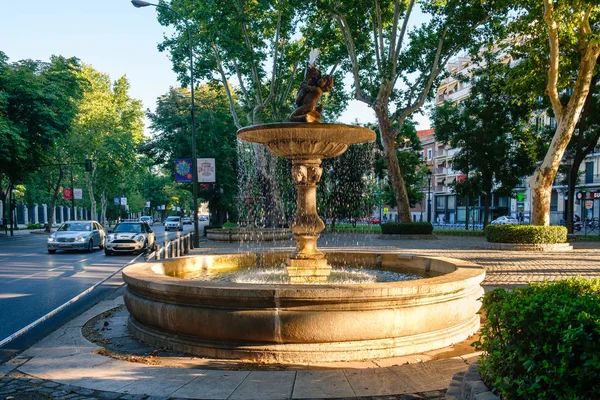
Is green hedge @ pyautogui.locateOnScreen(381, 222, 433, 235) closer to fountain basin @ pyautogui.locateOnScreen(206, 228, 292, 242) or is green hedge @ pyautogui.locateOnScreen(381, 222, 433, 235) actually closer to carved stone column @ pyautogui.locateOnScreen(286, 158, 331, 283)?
fountain basin @ pyautogui.locateOnScreen(206, 228, 292, 242)

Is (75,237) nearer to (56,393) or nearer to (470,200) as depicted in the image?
(56,393)

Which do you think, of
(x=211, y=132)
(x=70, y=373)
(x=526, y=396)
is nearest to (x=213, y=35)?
(x=211, y=132)

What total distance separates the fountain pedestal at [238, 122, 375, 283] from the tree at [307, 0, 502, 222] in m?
16.5

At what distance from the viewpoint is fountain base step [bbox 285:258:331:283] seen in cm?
878

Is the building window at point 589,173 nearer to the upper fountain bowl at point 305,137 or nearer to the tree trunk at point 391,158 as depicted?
the tree trunk at point 391,158

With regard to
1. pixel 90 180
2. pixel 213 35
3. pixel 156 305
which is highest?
pixel 213 35

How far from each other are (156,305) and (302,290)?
6.86 feet

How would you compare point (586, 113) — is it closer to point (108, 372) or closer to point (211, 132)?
point (211, 132)

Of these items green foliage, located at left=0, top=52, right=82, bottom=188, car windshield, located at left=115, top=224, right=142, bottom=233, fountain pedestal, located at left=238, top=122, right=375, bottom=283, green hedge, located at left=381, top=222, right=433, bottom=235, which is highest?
green foliage, located at left=0, top=52, right=82, bottom=188

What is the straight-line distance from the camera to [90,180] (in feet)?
165

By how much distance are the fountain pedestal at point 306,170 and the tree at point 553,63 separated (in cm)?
1358

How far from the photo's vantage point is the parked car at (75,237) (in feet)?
69.3

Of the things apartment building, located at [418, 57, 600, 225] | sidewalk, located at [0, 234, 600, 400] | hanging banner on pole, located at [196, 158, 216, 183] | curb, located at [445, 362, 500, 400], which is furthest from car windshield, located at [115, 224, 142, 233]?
apartment building, located at [418, 57, 600, 225]

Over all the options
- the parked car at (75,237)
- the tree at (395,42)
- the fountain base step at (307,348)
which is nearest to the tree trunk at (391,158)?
the tree at (395,42)
